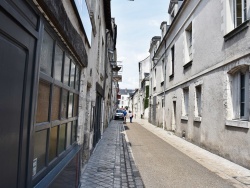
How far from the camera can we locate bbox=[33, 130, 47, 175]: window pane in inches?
88.6

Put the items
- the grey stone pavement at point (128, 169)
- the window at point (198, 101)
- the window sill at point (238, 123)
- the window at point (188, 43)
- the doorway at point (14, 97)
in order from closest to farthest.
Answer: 1. the doorway at point (14, 97)
2. the grey stone pavement at point (128, 169)
3. the window sill at point (238, 123)
4. the window at point (198, 101)
5. the window at point (188, 43)

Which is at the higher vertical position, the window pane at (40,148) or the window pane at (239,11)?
the window pane at (239,11)

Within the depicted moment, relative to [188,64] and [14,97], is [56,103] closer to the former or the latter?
[14,97]

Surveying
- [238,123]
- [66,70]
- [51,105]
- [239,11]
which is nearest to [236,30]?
[239,11]

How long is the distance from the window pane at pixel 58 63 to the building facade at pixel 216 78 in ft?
18.2

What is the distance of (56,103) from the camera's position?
9.80 ft

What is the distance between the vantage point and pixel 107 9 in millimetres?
11219

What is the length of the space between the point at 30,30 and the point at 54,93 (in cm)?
110

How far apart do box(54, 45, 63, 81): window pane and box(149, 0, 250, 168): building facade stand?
18.2 feet

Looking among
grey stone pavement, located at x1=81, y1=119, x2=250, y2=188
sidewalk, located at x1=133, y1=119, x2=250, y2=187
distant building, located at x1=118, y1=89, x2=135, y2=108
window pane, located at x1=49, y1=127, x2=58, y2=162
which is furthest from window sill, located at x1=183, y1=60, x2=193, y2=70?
distant building, located at x1=118, y1=89, x2=135, y2=108

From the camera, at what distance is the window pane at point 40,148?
2.25m

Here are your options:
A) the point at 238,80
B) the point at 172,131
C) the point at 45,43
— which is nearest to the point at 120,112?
the point at 172,131

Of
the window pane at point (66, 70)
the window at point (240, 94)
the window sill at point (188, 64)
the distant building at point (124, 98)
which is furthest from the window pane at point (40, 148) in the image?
the distant building at point (124, 98)

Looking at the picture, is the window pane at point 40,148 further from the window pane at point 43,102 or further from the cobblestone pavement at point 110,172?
the cobblestone pavement at point 110,172
